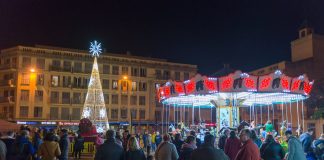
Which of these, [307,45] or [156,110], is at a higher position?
[307,45]

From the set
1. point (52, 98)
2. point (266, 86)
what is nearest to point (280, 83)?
point (266, 86)

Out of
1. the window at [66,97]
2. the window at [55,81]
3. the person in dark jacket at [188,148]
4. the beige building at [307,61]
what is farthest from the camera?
the window at [66,97]

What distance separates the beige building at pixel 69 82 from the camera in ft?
186

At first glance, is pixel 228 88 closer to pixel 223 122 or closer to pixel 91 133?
pixel 223 122

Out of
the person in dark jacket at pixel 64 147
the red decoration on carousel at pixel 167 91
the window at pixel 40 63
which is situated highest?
the window at pixel 40 63

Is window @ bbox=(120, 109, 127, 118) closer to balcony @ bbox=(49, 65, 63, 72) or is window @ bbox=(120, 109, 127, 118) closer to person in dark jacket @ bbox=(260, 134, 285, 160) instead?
balcony @ bbox=(49, 65, 63, 72)

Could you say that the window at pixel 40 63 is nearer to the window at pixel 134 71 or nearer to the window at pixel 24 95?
the window at pixel 24 95

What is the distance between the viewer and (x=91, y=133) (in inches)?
1011

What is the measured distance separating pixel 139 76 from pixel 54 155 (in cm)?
5668

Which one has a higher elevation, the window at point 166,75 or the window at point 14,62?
the window at point 14,62

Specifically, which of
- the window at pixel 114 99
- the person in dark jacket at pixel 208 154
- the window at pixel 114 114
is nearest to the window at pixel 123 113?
the window at pixel 114 114

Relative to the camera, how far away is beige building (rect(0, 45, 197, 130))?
186 feet

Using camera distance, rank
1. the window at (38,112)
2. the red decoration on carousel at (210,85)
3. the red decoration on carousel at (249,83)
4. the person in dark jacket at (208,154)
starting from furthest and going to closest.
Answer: the window at (38,112), the red decoration on carousel at (210,85), the red decoration on carousel at (249,83), the person in dark jacket at (208,154)

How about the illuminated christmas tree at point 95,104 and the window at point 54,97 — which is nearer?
the illuminated christmas tree at point 95,104
